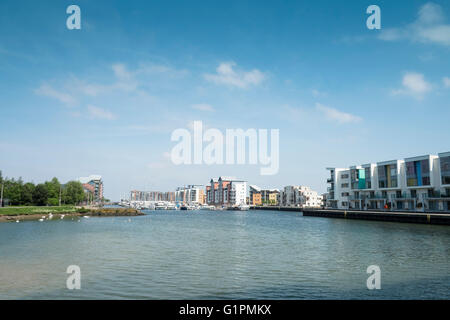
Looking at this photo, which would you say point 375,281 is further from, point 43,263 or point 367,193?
point 367,193

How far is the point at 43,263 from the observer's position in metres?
25.0

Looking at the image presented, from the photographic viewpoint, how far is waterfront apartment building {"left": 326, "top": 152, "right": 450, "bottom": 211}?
76.1 m

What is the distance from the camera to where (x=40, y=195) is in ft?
353

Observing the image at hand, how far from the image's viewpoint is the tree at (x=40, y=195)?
107m

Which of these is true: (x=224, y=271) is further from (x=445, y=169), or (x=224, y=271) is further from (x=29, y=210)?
(x=29, y=210)

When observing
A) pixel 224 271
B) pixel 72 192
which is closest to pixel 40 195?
pixel 72 192

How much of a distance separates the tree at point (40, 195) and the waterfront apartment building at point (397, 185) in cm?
10520

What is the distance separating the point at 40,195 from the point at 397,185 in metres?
115

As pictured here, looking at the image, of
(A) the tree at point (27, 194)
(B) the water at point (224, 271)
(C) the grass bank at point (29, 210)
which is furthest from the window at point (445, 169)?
(A) the tree at point (27, 194)

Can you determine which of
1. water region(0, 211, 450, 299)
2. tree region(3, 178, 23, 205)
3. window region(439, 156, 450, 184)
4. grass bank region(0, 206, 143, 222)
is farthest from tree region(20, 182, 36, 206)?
window region(439, 156, 450, 184)

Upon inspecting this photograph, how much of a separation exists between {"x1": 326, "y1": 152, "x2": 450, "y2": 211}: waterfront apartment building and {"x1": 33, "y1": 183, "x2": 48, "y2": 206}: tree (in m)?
105

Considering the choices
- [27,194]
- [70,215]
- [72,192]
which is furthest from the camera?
[72,192]

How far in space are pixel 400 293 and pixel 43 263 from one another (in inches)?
→ 1004
